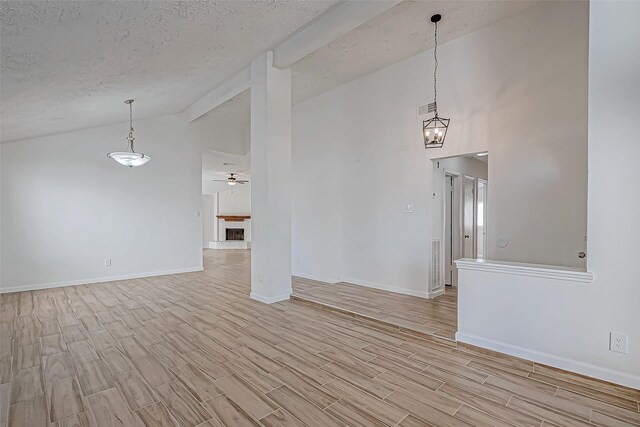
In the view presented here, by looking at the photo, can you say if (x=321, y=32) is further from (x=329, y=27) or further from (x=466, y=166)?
(x=466, y=166)

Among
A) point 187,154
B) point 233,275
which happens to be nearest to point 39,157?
point 187,154

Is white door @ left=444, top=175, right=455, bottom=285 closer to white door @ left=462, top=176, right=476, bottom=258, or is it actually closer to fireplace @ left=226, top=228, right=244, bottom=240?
white door @ left=462, top=176, right=476, bottom=258

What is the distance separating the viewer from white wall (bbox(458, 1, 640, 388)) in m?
2.20

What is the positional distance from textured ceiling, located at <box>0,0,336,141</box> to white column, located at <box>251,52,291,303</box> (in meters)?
0.47

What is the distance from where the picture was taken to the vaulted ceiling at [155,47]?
7.97 feet

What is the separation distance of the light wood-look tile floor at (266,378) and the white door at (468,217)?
9.87 ft

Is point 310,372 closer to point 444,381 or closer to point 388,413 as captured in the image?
point 388,413

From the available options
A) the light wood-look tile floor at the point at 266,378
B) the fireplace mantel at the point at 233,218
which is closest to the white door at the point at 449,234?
the light wood-look tile floor at the point at 266,378

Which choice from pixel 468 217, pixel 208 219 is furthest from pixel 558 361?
pixel 208 219

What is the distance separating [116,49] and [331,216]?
3.87 m

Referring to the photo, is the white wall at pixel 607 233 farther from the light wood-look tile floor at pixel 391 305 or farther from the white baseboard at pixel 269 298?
the white baseboard at pixel 269 298

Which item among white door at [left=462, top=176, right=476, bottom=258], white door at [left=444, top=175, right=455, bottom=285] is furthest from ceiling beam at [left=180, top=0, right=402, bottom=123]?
white door at [left=462, top=176, right=476, bottom=258]

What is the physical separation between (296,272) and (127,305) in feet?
9.76

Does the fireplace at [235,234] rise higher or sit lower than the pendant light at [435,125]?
lower
